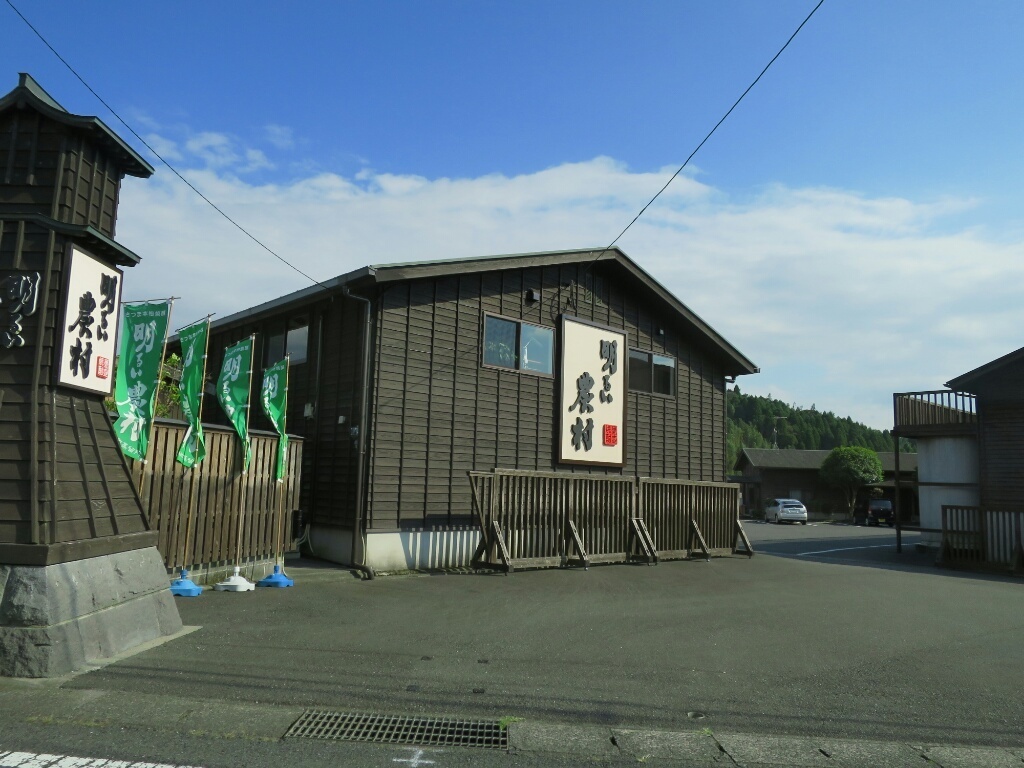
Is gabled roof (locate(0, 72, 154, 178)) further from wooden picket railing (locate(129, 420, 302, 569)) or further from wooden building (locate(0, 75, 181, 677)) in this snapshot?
wooden picket railing (locate(129, 420, 302, 569))

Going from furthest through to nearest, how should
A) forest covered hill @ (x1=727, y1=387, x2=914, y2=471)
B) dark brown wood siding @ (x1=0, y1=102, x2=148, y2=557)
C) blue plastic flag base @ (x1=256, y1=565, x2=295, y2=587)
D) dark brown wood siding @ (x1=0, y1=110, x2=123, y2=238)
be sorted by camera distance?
forest covered hill @ (x1=727, y1=387, x2=914, y2=471), blue plastic flag base @ (x1=256, y1=565, x2=295, y2=587), dark brown wood siding @ (x1=0, y1=110, x2=123, y2=238), dark brown wood siding @ (x1=0, y1=102, x2=148, y2=557)

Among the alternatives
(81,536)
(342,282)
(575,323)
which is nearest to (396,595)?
(81,536)

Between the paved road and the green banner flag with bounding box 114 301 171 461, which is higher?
the green banner flag with bounding box 114 301 171 461

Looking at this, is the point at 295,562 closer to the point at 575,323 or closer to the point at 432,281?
the point at 432,281

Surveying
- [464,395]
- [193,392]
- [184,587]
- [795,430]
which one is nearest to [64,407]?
[193,392]

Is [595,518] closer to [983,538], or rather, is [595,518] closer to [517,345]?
[517,345]

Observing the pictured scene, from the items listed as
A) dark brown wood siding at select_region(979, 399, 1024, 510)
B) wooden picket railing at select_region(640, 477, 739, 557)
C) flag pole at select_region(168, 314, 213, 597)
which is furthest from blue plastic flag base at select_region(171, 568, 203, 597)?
dark brown wood siding at select_region(979, 399, 1024, 510)

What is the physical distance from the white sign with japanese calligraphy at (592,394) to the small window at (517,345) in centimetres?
35

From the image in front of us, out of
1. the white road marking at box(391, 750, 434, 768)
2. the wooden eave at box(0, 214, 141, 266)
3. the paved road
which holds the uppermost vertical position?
the wooden eave at box(0, 214, 141, 266)

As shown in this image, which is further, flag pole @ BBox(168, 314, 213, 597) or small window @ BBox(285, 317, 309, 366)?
small window @ BBox(285, 317, 309, 366)

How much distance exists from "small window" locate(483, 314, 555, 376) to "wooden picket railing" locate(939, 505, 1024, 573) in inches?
394

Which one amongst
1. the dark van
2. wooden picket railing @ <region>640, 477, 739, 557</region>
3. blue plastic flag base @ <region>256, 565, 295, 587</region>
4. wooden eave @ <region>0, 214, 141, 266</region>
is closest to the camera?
wooden eave @ <region>0, 214, 141, 266</region>

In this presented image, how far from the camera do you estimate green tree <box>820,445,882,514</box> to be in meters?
45.6

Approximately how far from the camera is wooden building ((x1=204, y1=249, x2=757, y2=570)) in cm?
1169
